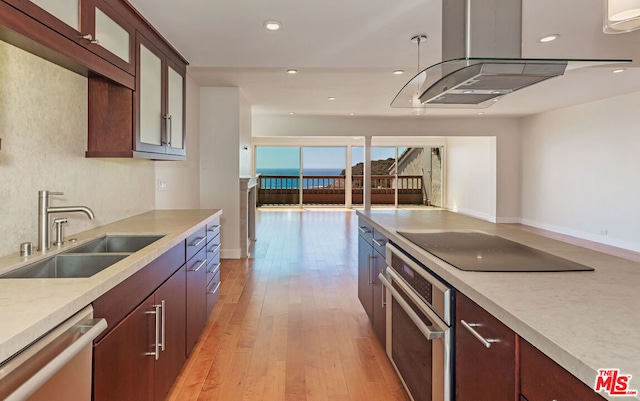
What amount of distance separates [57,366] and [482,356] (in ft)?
3.78

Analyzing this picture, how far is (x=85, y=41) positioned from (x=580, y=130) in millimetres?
7682

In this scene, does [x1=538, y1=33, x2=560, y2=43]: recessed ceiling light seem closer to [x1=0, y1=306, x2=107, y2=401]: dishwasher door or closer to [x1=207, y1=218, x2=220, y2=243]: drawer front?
[x1=207, y1=218, x2=220, y2=243]: drawer front

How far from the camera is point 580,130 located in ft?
22.4

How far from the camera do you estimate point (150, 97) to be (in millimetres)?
2586

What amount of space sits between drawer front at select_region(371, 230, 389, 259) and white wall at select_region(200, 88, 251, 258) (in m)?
3.18

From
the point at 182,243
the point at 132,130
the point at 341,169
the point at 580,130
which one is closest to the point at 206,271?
the point at 182,243

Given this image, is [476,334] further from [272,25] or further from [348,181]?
[348,181]

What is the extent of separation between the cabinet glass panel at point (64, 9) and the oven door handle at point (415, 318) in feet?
6.27

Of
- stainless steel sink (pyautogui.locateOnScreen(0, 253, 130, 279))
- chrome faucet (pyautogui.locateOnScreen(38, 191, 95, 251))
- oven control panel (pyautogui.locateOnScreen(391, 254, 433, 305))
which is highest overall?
chrome faucet (pyautogui.locateOnScreen(38, 191, 95, 251))

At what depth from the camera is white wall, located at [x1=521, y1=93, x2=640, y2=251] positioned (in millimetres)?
5898

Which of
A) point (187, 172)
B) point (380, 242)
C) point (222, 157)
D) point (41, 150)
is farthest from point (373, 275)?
point (222, 157)

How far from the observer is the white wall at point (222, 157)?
537cm

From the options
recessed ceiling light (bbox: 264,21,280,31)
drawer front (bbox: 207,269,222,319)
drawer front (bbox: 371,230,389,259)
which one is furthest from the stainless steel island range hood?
drawer front (bbox: 207,269,222,319)

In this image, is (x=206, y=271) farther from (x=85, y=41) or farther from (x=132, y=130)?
(x=85, y=41)
